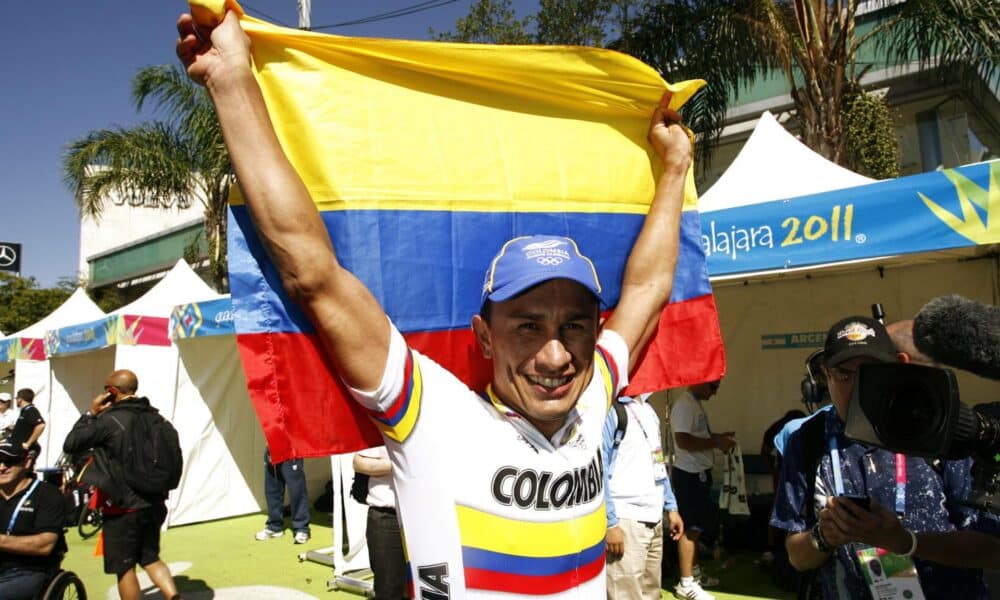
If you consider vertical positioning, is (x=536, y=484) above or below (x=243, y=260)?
below

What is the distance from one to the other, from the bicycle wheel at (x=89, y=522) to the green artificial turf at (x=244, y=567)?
0.16 metres

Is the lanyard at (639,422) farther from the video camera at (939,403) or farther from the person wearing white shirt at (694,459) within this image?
the video camera at (939,403)

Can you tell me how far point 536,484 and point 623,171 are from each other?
3.60 ft

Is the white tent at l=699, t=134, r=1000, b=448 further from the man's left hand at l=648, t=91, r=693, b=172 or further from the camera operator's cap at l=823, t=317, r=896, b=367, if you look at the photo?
the man's left hand at l=648, t=91, r=693, b=172

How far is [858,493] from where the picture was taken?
2166mm

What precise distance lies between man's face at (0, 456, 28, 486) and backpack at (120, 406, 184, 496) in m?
0.81

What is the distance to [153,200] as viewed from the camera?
43.6 ft

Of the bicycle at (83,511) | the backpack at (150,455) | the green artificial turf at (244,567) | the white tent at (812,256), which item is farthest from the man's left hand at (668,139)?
the bicycle at (83,511)

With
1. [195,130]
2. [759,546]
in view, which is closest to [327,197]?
[759,546]

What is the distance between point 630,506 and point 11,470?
3933 mm

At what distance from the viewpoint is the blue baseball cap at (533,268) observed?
1.62m

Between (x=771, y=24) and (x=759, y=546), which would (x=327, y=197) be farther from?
(x=771, y=24)

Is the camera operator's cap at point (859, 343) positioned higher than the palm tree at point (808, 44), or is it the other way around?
the palm tree at point (808, 44)

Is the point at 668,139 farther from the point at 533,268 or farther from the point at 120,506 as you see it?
the point at 120,506
